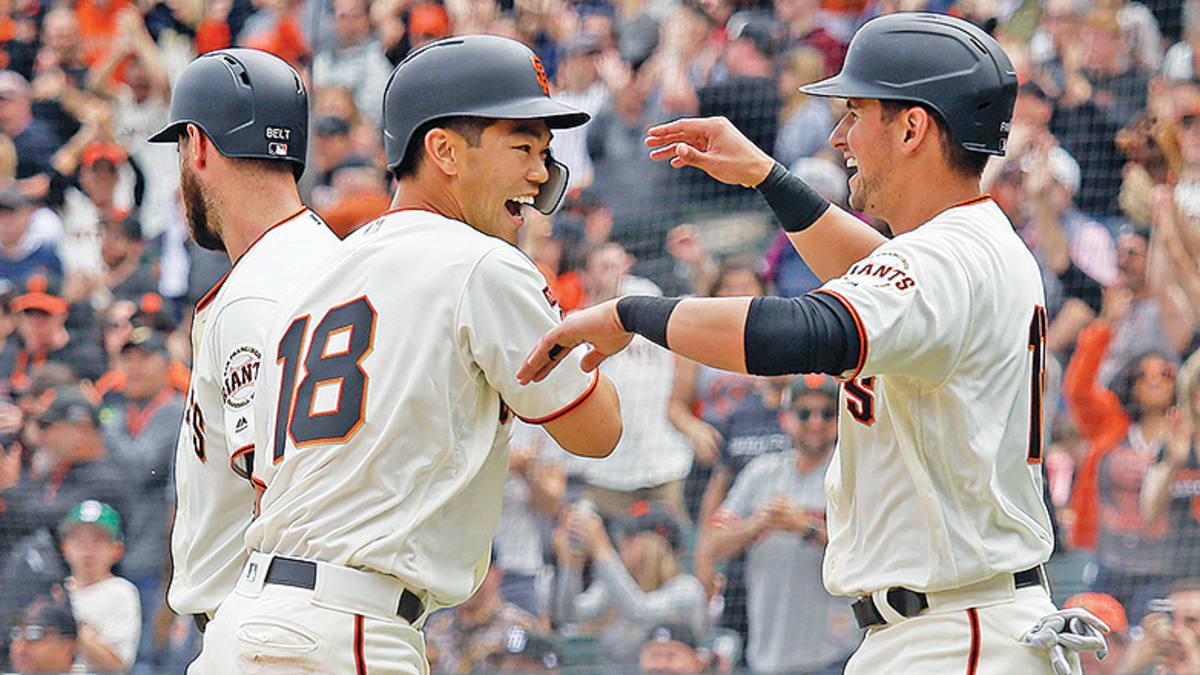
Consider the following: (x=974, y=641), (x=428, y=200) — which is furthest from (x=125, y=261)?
(x=974, y=641)

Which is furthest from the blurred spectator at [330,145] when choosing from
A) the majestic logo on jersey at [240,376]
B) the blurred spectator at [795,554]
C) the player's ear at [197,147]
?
the majestic logo on jersey at [240,376]

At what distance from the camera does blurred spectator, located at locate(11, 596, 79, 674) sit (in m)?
7.57

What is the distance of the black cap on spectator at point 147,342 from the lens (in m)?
8.48

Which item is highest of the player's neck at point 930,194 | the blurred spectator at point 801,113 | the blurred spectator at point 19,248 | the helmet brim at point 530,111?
Answer: the helmet brim at point 530,111

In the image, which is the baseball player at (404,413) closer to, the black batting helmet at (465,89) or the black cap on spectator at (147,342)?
the black batting helmet at (465,89)

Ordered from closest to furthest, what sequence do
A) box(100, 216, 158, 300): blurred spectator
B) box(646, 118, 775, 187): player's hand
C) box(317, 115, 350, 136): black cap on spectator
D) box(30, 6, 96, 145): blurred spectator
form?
box(646, 118, 775, 187): player's hand
box(100, 216, 158, 300): blurred spectator
box(317, 115, 350, 136): black cap on spectator
box(30, 6, 96, 145): blurred spectator

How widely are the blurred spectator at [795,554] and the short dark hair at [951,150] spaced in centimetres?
353

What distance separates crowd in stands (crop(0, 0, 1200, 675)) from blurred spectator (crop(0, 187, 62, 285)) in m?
0.02

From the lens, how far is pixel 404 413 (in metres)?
3.03

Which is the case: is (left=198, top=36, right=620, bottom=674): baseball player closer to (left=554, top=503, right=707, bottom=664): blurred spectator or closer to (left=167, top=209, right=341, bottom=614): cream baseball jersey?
(left=167, top=209, right=341, bottom=614): cream baseball jersey

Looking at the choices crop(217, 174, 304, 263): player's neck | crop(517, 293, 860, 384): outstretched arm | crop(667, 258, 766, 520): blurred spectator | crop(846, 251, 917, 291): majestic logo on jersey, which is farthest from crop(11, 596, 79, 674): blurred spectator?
crop(846, 251, 917, 291): majestic logo on jersey

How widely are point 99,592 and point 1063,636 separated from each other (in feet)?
19.5

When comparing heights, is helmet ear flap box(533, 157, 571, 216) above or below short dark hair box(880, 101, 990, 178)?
below

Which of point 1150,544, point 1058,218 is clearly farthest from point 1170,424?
point 1058,218
